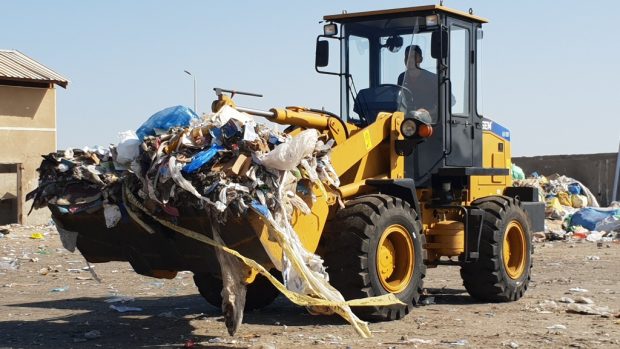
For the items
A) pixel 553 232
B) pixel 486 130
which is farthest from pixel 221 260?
pixel 553 232

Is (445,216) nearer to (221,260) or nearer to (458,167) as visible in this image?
(458,167)

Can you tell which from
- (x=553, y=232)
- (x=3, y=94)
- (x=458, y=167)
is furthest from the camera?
(x=3, y=94)

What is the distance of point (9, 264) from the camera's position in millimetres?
15297

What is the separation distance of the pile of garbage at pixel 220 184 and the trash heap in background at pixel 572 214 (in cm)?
1037

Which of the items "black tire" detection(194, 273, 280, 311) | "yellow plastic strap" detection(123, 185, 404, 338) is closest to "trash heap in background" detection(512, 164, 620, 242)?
"black tire" detection(194, 273, 280, 311)

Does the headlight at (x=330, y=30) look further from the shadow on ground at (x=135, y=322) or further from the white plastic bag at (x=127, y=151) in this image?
the white plastic bag at (x=127, y=151)

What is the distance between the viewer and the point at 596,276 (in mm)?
13656

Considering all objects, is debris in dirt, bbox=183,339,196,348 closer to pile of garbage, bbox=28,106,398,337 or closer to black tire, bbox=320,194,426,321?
pile of garbage, bbox=28,106,398,337

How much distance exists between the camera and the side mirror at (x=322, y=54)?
10.9 m

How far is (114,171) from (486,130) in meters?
5.12

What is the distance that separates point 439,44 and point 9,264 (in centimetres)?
793

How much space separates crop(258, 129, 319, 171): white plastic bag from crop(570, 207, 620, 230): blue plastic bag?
15.8 meters

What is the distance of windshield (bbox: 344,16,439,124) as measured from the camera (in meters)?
10.7

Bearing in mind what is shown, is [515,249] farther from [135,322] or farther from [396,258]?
[135,322]
